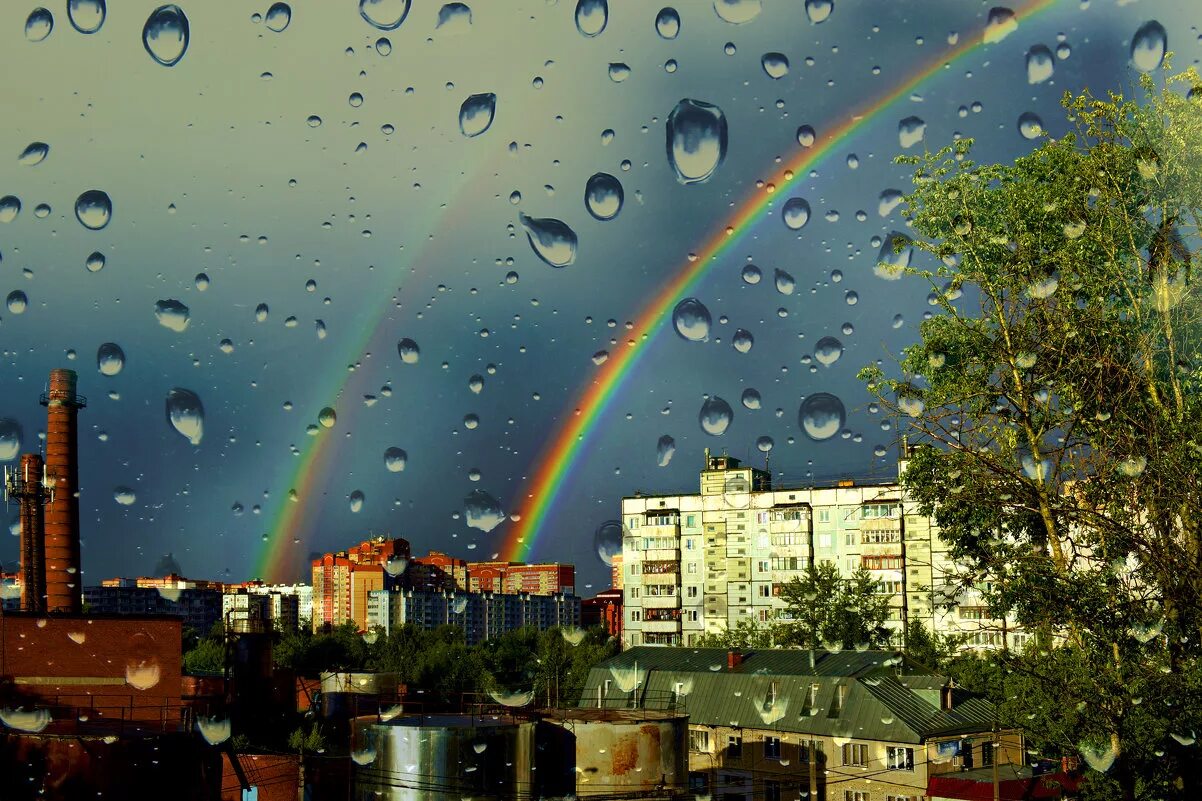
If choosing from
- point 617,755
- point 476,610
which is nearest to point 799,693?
point 617,755

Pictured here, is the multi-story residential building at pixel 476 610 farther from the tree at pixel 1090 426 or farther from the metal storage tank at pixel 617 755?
the tree at pixel 1090 426

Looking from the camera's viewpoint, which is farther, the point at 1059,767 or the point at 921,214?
the point at 1059,767

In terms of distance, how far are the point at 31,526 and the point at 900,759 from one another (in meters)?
36.5

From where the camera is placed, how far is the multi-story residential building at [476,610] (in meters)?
129

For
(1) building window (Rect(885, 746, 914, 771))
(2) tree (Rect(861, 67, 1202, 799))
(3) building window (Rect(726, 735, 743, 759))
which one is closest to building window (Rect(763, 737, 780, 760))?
(3) building window (Rect(726, 735, 743, 759))

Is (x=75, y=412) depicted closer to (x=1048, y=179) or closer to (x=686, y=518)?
(x=686, y=518)

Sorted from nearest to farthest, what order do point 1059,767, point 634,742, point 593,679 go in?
point 634,742, point 1059,767, point 593,679

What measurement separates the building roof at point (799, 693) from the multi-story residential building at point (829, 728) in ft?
0.13

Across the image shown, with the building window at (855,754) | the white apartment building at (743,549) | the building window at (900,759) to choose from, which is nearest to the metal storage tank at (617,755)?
the building window at (900,759)

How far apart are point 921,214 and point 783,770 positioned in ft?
75.4

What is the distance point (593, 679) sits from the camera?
3934 cm

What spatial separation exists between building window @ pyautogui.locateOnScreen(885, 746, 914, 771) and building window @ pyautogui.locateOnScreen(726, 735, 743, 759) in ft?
17.0

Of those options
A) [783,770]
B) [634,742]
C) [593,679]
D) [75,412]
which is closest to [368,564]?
[75,412]

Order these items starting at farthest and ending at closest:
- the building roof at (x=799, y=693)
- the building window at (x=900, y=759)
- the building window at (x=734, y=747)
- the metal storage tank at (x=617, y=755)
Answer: the building window at (x=734, y=747) → the building roof at (x=799, y=693) → the building window at (x=900, y=759) → the metal storage tank at (x=617, y=755)
